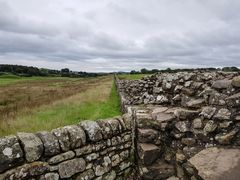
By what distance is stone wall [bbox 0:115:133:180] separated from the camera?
14.3ft

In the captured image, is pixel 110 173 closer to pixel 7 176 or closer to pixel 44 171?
pixel 44 171

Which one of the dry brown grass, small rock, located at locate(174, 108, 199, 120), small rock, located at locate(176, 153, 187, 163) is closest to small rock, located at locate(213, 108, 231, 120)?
small rock, located at locate(174, 108, 199, 120)

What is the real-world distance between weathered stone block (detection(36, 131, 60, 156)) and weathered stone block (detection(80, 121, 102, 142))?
764 millimetres

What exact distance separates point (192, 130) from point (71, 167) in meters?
2.57

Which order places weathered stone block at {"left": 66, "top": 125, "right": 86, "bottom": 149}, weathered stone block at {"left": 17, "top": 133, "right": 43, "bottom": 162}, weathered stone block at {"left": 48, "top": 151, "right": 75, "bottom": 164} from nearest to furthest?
1. weathered stone block at {"left": 17, "top": 133, "right": 43, "bottom": 162}
2. weathered stone block at {"left": 48, "top": 151, "right": 75, "bottom": 164}
3. weathered stone block at {"left": 66, "top": 125, "right": 86, "bottom": 149}

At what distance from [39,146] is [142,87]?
11793 millimetres

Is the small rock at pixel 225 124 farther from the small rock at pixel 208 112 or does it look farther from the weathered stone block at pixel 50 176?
the weathered stone block at pixel 50 176

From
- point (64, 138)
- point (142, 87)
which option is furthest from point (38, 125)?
point (64, 138)

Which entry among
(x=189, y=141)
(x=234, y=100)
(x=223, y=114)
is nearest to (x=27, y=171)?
(x=189, y=141)

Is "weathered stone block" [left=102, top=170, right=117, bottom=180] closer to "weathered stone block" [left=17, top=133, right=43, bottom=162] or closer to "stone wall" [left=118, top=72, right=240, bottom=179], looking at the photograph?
"stone wall" [left=118, top=72, right=240, bottom=179]

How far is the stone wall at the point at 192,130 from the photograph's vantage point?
215 inches

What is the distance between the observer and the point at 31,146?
14.9 feet

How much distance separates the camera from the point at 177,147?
241 inches

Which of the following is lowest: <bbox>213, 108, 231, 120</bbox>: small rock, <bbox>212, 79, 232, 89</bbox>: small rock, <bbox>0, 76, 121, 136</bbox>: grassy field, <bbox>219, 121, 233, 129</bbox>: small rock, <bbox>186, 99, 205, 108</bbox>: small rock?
<bbox>0, 76, 121, 136</bbox>: grassy field
